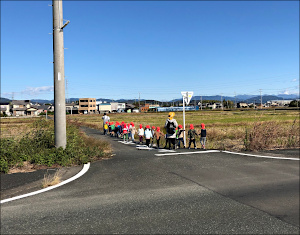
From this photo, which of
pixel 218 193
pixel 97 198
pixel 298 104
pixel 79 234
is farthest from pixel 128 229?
pixel 298 104

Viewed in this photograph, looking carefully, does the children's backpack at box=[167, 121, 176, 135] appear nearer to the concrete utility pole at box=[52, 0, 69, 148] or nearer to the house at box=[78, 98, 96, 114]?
the concrete utility pole at box=[52, 0, 69, 148]

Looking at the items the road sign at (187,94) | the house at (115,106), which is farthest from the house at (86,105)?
the road sign at (187,94)

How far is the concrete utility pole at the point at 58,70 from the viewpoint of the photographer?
29.4 feet

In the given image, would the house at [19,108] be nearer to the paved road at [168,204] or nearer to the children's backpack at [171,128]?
the children's backpack at [171,128]

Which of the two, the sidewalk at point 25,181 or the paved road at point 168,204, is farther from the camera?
the sidewalk at point 25,181

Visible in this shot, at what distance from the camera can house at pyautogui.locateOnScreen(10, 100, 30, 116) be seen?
11194cm

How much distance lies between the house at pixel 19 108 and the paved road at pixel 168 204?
12019cm

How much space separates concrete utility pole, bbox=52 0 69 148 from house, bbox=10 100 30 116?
116 meters

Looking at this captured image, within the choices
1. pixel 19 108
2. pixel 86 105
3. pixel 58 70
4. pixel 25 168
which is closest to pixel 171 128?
pixel 58 70

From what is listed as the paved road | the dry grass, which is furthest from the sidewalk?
the paved road

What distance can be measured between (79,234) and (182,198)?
6.94 feet

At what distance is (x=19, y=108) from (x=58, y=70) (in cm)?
11850

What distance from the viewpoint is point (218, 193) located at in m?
4.99

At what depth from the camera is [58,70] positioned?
357 inches
